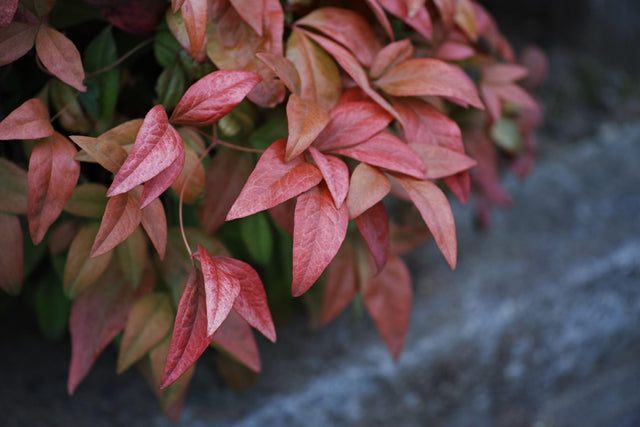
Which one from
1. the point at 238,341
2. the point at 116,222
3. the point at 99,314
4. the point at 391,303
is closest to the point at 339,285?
the point at 391,303

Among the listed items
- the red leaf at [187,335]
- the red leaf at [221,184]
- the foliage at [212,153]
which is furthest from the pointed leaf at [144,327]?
the red leaf at [187,335]

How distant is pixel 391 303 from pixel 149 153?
0.50 meters

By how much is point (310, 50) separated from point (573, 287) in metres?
0.90

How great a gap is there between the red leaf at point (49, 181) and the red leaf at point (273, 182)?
0.17 meters

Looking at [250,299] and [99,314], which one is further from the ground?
[250,299]

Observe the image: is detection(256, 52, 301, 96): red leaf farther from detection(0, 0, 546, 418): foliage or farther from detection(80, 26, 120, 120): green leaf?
detection(80, 26, 120, 120): green leaf

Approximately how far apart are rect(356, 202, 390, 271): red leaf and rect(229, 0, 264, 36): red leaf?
8.2 inches

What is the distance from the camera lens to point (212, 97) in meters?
0.51

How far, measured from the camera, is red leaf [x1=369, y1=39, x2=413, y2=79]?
650 mm

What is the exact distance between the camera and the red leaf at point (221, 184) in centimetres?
67

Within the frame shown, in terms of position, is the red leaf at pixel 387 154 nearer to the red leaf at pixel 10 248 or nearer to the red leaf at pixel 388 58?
the red leaf at pixel 388 58

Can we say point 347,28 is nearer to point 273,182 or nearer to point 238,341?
point 273,182

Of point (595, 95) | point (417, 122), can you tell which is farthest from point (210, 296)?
point (595, 95)

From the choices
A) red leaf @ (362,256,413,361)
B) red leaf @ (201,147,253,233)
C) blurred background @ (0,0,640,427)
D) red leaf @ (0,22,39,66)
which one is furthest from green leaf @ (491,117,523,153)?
red leaf @ (0,22,39,66)
